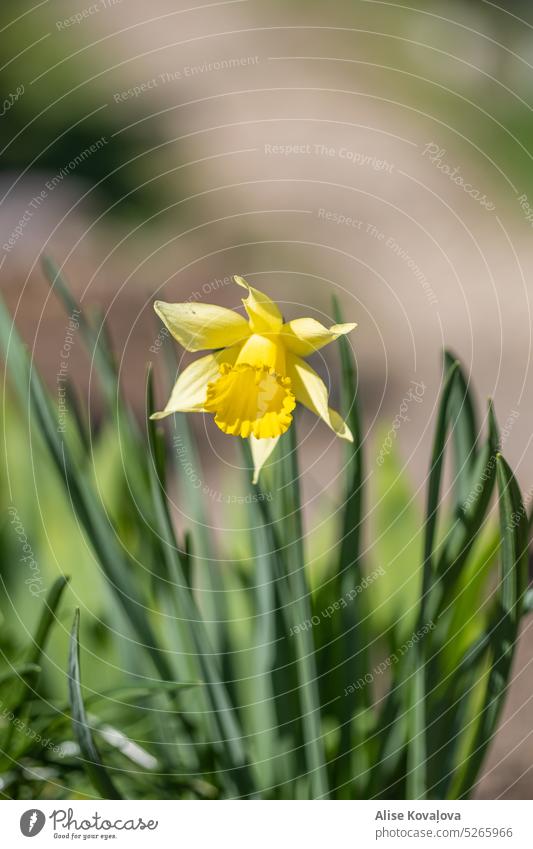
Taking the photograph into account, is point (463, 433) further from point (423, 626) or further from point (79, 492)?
point (79, 492)

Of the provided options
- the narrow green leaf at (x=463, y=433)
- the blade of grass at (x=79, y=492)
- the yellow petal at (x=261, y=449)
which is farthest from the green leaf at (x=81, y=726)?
the narrow green leaf at (x=463, y=433)

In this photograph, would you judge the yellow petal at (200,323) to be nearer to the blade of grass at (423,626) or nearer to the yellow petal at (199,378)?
the yellow petal at (199,378)

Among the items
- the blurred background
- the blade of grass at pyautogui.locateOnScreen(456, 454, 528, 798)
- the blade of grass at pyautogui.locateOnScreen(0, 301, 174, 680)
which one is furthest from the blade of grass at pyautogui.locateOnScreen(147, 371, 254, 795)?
the blurred background

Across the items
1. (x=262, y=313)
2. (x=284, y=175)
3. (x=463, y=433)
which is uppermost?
(x=284, y=175)

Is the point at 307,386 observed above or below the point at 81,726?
above

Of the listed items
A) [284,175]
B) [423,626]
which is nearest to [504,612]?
[423,626]

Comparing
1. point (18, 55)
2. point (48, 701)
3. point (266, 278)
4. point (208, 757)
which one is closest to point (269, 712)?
point (208, 757)
